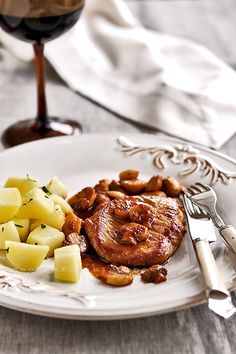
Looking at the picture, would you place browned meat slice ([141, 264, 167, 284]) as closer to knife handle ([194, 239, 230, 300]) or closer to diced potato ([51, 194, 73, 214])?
knife handle ([194, 239, 230, 300])

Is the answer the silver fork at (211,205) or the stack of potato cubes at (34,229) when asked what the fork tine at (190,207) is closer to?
the silver fork at (211,205)

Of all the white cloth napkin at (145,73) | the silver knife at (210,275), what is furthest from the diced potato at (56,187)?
the white cloth napkin at (145,73)

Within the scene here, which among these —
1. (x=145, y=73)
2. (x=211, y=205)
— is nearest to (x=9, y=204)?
(x=211, y=205)

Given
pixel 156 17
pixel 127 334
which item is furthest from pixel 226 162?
pixel 156 17

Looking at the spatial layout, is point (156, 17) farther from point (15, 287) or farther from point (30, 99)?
point (15, 287)

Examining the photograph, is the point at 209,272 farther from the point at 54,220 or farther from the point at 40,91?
the point at 40,91

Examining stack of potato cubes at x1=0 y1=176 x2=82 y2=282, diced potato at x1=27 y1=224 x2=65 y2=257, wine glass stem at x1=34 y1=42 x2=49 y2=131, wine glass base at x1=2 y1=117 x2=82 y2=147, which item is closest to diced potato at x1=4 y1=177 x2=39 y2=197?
stack of potato cubes at x1=0 y1=176 x2=82 y2=282
